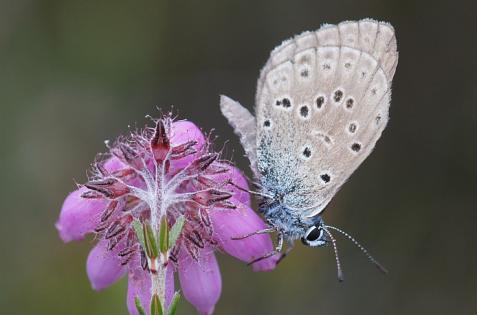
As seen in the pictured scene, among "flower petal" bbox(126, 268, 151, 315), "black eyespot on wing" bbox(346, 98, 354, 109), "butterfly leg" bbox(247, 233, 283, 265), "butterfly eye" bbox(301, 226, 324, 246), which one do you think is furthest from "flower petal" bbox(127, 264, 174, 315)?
"black eyespot on wing" bbox(346, 98, 354, 109)

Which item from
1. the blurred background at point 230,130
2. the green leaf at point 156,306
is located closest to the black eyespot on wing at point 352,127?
the green leaf at point 156,306

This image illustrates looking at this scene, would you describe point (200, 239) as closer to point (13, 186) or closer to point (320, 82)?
point (320, 82)

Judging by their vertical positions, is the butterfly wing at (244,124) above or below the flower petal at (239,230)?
above

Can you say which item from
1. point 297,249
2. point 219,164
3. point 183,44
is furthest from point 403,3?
point 219,164

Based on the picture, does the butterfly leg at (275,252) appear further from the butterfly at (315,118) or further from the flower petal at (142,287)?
the flower petal at (142,287)

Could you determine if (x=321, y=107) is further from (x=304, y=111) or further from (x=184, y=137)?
(x=184, y=137)
